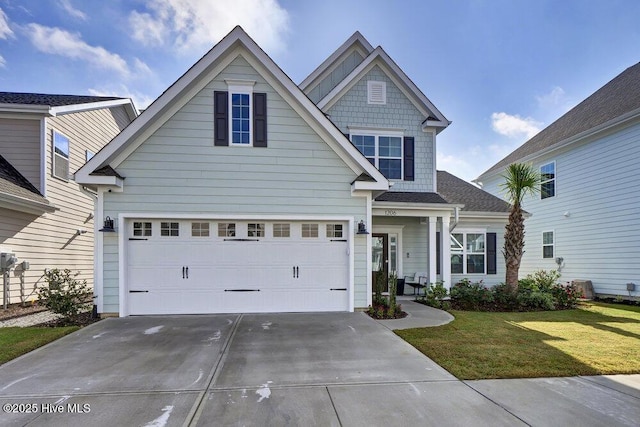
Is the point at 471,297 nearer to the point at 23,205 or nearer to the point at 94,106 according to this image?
the point at 23,205

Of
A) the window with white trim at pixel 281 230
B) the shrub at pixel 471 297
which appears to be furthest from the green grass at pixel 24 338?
the shrub at pixel 471 297

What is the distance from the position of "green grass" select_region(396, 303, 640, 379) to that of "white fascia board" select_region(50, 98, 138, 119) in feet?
38.9

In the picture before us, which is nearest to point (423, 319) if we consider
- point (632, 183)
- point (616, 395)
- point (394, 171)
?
point (616, 395)

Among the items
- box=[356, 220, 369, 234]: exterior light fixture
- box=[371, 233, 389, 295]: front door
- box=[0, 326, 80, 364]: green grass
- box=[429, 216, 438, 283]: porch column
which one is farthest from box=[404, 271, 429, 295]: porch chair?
box=[0, 326, 80, 364]: green grass

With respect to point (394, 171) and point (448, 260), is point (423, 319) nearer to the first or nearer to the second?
point (448, 260)

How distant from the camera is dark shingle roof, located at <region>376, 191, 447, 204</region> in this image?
11.0 meters

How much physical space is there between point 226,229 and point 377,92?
7118 millimetres

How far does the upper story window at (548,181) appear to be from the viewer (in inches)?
600

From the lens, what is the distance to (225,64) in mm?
8578

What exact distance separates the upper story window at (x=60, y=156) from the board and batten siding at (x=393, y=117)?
8.78 meters

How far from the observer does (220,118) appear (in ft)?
28.1

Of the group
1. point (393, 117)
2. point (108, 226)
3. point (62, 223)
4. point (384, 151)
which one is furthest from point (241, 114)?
point (62, 223)

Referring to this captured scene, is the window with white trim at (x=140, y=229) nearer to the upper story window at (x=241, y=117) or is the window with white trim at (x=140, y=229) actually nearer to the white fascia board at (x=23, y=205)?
the upper story window at (x=241, y=117)

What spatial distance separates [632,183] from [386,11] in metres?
10.2
